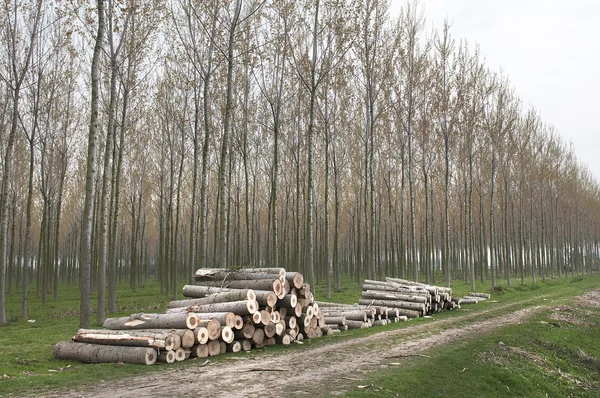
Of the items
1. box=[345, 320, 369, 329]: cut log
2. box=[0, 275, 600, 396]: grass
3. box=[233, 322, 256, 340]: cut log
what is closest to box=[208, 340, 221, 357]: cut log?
box=[233, 322, 256, 340]: cut log

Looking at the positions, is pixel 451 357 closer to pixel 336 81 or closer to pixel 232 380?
pixel 232 380

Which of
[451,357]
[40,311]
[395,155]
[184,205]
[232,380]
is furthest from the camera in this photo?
[184,205]

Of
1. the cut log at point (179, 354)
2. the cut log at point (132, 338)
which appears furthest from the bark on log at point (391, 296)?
the cut log at point (132, 338)

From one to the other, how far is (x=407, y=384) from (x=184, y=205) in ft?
133

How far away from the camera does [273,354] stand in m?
10.5

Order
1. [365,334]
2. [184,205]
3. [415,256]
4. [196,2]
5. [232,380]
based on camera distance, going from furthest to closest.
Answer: [184,205] → [415,256] → [196,2] → [365,334] → [232,380]

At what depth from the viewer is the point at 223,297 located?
11789 millimetres

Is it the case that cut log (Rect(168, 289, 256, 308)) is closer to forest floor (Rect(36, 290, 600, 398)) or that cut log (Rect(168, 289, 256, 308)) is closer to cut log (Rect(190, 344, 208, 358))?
forest floor (Rect(36, 290, 600, 398))

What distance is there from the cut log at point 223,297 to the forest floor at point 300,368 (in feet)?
4.25

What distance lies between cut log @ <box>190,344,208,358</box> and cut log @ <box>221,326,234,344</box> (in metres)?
0.48

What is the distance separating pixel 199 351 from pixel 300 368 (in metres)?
2.38

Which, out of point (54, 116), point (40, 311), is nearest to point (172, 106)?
point (54, 116)

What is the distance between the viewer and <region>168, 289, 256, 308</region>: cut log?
36.8ft

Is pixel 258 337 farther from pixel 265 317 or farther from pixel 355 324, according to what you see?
pixel 355 324
